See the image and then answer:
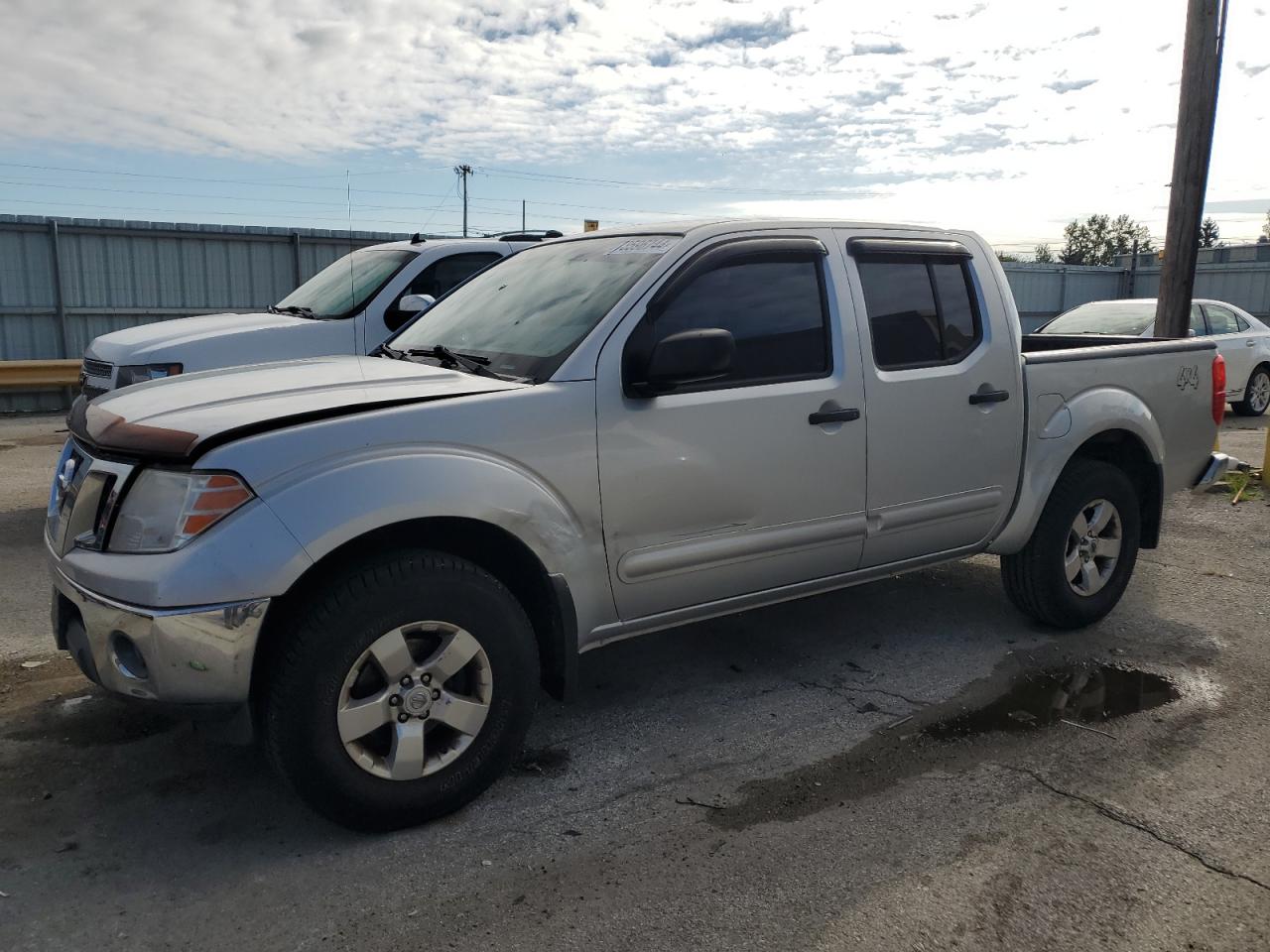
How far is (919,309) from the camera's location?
436 centimetres

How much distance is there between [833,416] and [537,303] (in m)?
1.23

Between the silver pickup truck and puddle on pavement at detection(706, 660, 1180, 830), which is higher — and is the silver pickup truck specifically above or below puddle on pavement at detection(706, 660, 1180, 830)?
above

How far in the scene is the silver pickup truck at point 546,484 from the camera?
2848 mm

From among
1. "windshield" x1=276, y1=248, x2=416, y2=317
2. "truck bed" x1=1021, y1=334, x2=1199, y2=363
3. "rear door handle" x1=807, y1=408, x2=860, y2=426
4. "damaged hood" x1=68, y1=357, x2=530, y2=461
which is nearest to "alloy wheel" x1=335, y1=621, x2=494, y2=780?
"damaged hood" x1=68, y1=357, x2=530, y2=461

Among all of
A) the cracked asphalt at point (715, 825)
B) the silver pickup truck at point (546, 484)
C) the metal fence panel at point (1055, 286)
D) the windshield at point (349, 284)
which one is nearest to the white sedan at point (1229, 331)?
the silver pickup truck at point (546, 484)

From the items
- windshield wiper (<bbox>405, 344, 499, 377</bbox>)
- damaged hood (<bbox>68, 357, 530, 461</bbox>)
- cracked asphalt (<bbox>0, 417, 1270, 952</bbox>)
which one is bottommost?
cracked asphalt (<bbox>0, 417, 1270, 952</bbox>)

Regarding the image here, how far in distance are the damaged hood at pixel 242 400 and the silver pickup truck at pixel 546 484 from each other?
0.01m

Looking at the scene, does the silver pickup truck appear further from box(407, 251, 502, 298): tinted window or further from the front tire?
box(407, 251, 502, 298): tinted window

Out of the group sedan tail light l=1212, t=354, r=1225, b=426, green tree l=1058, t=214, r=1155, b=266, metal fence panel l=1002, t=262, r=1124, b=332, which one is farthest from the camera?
green tree l=1058, t=214, r=1155, b=266

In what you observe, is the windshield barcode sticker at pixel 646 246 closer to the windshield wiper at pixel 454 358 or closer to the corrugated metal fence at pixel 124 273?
the windshield wiper at pixel 454 358

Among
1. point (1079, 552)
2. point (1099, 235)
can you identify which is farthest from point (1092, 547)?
point (1099, 235)

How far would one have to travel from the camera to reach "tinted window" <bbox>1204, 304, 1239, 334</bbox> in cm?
1328

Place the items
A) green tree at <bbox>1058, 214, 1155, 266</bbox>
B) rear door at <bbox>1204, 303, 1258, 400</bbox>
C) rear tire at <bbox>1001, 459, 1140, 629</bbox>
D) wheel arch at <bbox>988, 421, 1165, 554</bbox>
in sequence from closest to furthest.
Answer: wheel arch at <bbox>988, 421, 1165, 554</bbox>
rear tire at <bbox>1001, 459, 1140, 629</bbox>
rear door at <bbox>1204, 303, 1258, 400</bbox>
green tree at <bbox>1058, 214, 1155, 266</bbox>

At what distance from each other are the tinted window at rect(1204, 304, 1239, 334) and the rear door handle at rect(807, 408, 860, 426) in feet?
37.8
